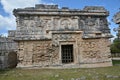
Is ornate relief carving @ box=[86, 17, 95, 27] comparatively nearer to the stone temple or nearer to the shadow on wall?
the stone temple

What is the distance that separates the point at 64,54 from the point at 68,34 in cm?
152

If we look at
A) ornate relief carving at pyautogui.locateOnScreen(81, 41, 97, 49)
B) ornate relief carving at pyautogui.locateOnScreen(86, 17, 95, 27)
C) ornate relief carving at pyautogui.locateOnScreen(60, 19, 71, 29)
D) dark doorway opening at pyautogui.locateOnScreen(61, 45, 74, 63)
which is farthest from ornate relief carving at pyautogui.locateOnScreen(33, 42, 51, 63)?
ornate relief carving at pyautogui.locateOnScreen(86, 17, 95, 27)

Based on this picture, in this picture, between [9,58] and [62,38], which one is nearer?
[62,38]

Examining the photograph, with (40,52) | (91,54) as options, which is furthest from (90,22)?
(40,52)

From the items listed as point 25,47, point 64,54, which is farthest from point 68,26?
point 25,47

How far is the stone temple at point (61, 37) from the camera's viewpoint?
13.2 m

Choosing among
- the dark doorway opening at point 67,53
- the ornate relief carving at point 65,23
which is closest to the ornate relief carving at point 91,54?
the dark doorway opening at point 67,53

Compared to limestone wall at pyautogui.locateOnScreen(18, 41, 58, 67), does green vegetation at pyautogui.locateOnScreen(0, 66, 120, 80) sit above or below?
below

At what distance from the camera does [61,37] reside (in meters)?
13.4

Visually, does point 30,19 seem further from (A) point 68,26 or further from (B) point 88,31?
(B) point 88,31

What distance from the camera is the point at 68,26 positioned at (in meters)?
14.0

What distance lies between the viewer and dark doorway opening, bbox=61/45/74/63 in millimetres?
13789

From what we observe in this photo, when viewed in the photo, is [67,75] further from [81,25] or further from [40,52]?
[81,25]

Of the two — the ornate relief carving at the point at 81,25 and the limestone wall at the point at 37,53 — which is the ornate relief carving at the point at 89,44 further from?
the limestone wall at the point at 37,53
